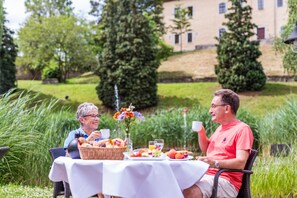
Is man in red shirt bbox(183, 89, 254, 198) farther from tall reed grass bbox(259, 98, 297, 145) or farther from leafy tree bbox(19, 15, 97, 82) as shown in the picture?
leafy tree bbox(19, 15, 97, 82)

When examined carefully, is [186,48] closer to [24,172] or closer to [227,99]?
[24,172]

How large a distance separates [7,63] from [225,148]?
79.6ft

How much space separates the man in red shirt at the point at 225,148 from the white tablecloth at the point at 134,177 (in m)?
0.21

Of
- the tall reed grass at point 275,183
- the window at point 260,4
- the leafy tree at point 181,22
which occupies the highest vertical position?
the window at point 260,4

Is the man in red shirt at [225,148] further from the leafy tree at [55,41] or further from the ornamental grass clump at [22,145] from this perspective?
the leafy tree at [55,41]

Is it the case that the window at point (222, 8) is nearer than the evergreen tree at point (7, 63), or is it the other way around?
the evergreen tree at point (7, 63)

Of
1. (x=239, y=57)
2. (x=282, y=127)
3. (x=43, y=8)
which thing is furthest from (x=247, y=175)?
(x=43, y=8)

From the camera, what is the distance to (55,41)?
3422 cm

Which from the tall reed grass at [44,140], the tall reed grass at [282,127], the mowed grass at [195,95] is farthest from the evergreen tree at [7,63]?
the tall reed grass at [282,127]

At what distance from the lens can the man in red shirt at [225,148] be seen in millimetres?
4355

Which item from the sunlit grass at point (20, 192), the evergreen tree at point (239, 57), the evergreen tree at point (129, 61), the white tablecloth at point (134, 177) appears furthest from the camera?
the evergreen tree at point (239, 57)

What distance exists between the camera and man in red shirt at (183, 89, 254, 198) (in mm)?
4355

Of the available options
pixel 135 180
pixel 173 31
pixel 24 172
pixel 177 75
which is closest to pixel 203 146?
pixel 135 180

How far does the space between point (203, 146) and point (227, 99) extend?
0.55m
